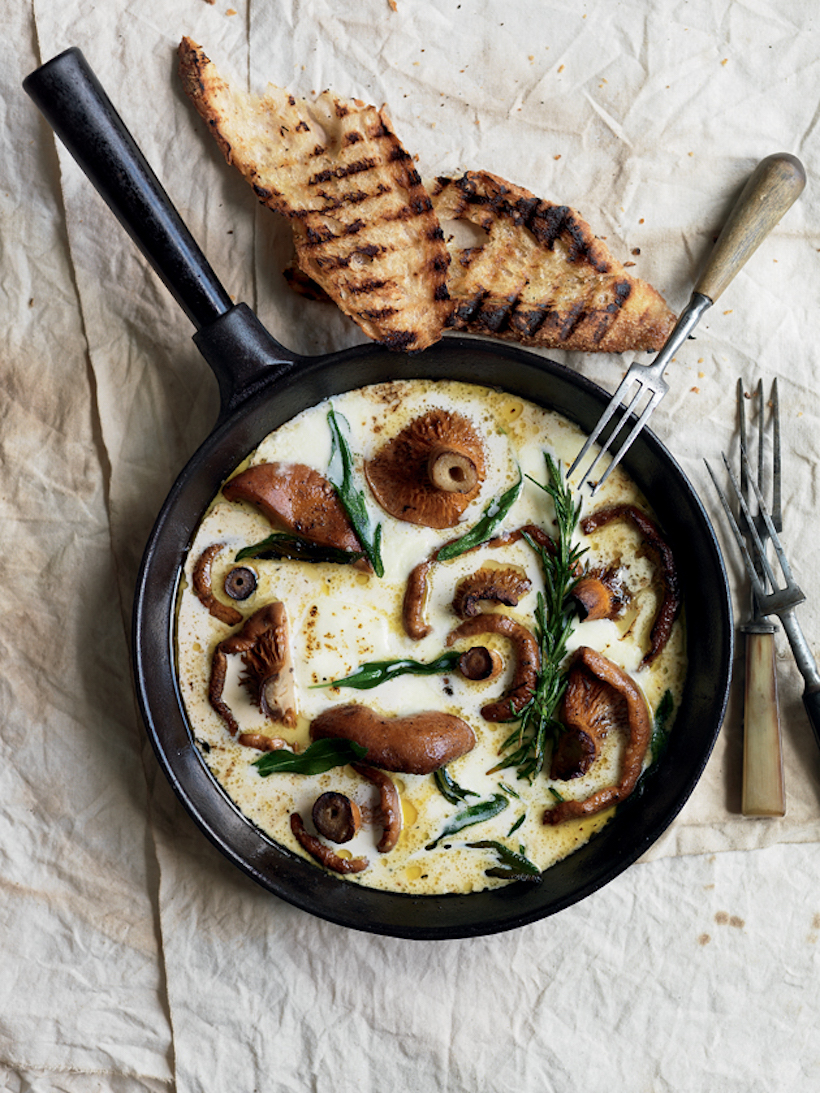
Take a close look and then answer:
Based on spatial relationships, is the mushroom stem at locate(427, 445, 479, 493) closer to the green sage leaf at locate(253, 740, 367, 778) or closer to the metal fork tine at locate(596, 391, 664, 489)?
the metal fork tine at locate(596, 391, 664, 489)

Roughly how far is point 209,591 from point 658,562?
1339 millimetres

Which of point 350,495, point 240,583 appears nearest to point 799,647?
point 350,495

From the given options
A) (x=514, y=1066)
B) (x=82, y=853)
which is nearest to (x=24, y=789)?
(x=82, y=853)

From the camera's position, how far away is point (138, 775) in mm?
2746

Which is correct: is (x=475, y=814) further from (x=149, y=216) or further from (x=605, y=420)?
(x=149, y=216)

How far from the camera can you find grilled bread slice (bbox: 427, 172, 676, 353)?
2.52 meters

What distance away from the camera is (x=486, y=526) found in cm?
249

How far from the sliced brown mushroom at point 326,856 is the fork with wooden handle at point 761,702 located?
1.22 m

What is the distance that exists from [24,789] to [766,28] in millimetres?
3347

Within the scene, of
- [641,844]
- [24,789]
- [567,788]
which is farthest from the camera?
[24,789]

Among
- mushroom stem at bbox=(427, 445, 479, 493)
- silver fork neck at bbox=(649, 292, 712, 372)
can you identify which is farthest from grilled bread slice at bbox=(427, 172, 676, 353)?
mushroom stem at bbox=(427, 445, 479, 493)

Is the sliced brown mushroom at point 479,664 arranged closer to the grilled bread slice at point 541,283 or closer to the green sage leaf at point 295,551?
the green sage leaf at point 295,551

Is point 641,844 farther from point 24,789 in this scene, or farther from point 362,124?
point 362,124

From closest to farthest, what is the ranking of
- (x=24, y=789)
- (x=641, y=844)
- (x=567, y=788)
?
(x=641, y=844)
(x=567, y=788)
(x=24, y=789)
